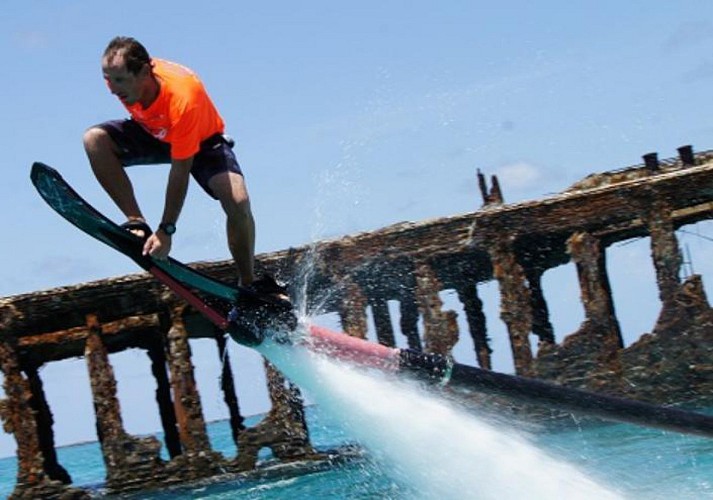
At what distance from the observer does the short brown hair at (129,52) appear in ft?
26.3

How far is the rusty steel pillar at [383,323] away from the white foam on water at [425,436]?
1568cm

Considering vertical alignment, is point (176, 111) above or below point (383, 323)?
above

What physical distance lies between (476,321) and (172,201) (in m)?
18.4

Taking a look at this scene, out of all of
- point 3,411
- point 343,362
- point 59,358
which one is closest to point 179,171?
point 343,362

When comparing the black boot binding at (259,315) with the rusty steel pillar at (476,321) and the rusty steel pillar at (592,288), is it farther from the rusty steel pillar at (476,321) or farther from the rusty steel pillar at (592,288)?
the rusty steel pillar at (476,321)

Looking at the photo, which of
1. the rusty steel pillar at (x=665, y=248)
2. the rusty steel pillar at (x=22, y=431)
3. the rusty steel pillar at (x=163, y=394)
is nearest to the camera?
the rusty steel pillar at (x=22, y=431)

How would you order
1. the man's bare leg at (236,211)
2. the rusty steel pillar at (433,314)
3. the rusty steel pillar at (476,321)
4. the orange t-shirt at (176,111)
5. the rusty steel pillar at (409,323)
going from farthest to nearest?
1. the rusty steel pillar at (409,323)
2. the rusty steel pillar at (476,321)
3. the rusty steel pillar at (433,314)
4. the man's bare leg at (236,211)
5. the orange t-shirt at (176,111)

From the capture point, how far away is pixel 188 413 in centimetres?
2006

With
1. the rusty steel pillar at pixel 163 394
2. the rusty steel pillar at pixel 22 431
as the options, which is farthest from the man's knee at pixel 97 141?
the rusty steel pillar at pixel 163 394

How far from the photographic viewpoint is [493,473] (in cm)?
Answer: 943

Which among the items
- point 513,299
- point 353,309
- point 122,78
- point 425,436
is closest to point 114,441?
point 353,309

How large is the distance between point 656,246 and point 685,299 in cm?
96

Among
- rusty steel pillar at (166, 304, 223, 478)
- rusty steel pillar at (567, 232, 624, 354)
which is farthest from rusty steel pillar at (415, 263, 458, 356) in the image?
rusty steel pillar at (166, 304, 223, 478)

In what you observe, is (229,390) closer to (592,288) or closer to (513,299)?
(513,299)
